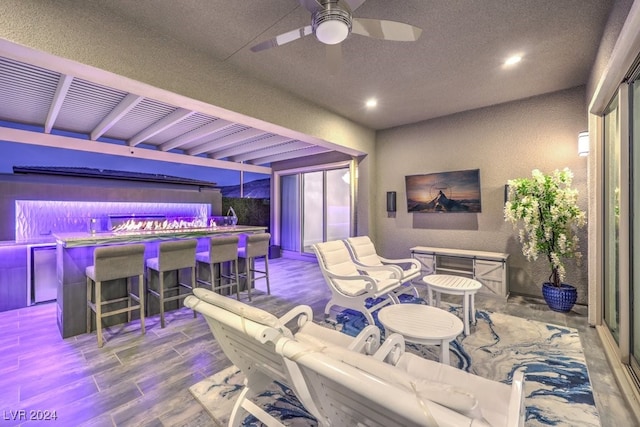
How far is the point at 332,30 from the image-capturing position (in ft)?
6.06

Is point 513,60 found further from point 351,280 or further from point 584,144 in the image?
point 351,280

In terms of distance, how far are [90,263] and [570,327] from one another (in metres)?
5.39

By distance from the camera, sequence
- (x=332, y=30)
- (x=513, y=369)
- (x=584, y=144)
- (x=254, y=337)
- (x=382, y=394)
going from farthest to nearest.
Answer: (x=584, y=144) < (x=513, y=369) < (x=332, y=30) < (x=254, y=337) < (x=382, y=394)

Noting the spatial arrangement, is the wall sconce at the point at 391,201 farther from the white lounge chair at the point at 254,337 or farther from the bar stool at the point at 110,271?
the bar stool at the point at 110,271

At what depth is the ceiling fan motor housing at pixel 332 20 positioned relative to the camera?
1.80 metres

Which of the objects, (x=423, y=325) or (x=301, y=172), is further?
(x=301, y=172)

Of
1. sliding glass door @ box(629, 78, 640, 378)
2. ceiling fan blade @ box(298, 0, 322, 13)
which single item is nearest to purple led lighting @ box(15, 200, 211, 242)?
ceiling fan blade @ box(298, 0, 322, 13)

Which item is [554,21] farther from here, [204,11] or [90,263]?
[90,263]

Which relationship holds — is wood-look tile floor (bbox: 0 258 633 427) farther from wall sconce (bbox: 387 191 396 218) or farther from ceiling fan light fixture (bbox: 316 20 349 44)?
ceiling fan light fixture (bbox: 316 20 349 44)

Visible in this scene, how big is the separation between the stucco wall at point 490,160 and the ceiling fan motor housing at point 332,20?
137 inches

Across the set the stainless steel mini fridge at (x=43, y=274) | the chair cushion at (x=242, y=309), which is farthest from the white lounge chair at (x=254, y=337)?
the stainless steel mini fridge at (x=43, y=274)

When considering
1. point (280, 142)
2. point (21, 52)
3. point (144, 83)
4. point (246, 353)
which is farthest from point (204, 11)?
point (280, 142)

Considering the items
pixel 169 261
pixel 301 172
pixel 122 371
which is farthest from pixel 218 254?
pixel 301 172

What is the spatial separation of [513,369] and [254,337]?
2.31m
